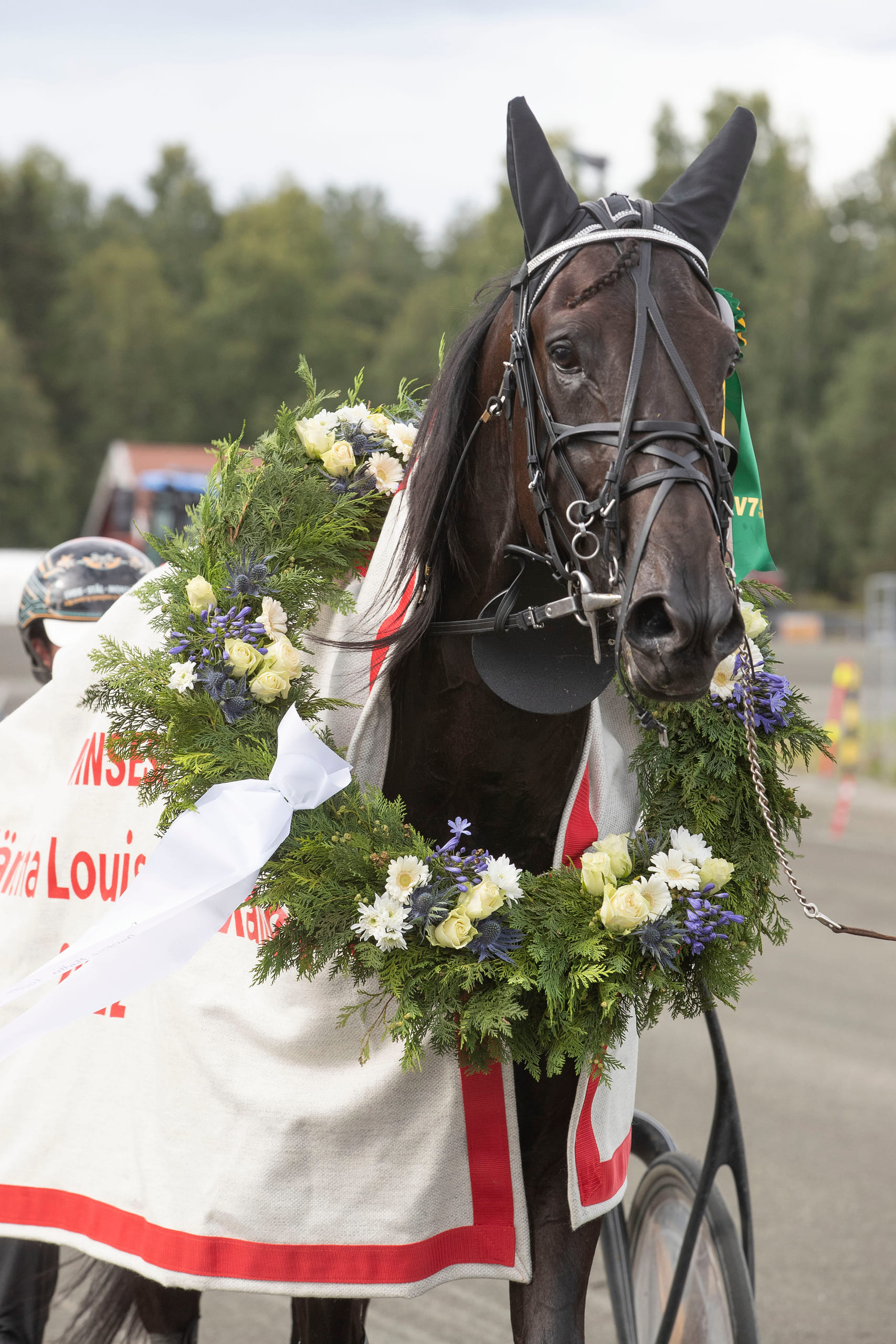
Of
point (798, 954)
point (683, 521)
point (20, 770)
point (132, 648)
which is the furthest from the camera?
point (798, 954)

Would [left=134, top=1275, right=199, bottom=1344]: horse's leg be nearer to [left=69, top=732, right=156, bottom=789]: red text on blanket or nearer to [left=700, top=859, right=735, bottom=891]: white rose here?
[left=69, top=732, right=156, bottom=789]: red text on blanket

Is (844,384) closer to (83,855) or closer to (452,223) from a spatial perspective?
(452,223)

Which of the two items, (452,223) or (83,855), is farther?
(452,223)

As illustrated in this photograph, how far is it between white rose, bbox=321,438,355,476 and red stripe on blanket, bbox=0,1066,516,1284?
1.16 metres

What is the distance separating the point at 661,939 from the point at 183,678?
939 millimetres

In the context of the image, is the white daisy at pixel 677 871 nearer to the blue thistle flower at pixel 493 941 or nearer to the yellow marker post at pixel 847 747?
the blue thistle flower at pixel 493 941

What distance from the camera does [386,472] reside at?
2.72 meters

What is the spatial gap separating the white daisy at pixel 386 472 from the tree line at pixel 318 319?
32959 mm

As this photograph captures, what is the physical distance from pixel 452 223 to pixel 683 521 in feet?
224

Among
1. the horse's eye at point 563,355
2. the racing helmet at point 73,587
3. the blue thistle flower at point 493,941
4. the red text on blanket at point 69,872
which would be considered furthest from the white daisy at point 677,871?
the racing helmet at point 73,587

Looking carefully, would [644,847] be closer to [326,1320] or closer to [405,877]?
[405,877]

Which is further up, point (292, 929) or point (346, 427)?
point (346, 427)

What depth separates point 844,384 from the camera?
42875mm

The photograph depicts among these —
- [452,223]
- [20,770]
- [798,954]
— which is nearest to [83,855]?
[20,770]
